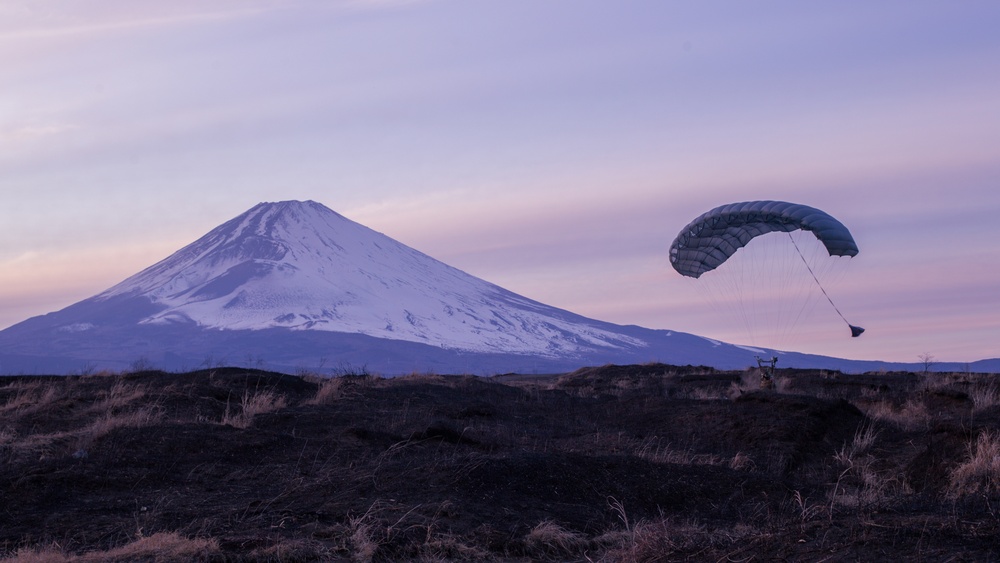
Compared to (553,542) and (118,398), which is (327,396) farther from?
(553,542)

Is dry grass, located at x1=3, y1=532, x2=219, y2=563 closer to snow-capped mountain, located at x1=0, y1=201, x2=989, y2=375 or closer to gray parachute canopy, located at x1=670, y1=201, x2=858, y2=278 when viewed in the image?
gray parachute canopy, located at x1=670, y1=201, x2=858, y2=278

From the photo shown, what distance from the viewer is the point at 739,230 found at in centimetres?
2623

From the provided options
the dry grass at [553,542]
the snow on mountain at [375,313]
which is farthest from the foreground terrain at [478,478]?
the snow on mountain at [375,313]

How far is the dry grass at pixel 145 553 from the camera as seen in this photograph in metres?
7.96

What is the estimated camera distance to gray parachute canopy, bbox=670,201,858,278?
21.4 metres

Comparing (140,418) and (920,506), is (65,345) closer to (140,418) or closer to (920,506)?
(140,418)

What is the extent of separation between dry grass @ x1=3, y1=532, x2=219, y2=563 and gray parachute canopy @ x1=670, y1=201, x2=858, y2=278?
53.3 feet

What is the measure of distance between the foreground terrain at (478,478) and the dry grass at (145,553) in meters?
0.02

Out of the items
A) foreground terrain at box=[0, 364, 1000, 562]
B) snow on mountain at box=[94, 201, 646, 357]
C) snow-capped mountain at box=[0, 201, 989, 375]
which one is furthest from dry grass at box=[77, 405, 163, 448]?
snow on mountain at box=[94, 201, 646, 357]

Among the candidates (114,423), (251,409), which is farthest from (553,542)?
(251,409)

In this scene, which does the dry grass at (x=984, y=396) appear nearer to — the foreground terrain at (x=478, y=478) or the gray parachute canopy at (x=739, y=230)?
the foreground terrain at (x=478, y=478)

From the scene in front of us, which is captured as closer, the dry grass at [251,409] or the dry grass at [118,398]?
the dry grass at [251,409]

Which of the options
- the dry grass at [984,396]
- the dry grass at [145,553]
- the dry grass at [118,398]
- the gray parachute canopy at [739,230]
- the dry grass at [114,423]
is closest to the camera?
the dry grass at [145,553]

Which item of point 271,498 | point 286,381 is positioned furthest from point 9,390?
point 271,498
